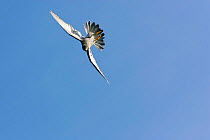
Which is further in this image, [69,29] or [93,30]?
[93,30]

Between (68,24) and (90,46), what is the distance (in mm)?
3953

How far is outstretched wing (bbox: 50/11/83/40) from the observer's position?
60375 millimetres

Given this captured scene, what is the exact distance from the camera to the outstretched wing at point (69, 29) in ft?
198

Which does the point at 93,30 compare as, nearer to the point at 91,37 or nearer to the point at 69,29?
the point at 91,37

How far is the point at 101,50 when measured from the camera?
6531cm

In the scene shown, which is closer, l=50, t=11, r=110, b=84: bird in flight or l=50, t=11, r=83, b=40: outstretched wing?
l=50, t=11, r=83, b=40: outstretched wing

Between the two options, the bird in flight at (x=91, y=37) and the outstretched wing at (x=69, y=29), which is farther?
the bird in flight at (x=91, y=37)

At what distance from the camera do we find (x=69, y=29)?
203 ft

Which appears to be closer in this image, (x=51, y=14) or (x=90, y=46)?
(x=51, y=14)

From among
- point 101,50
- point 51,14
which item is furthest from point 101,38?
point 51,14

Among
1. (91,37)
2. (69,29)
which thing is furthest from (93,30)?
(69,29)

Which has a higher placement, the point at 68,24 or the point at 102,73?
the point at 68,24

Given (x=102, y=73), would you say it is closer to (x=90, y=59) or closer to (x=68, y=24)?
(x=90, y=59)

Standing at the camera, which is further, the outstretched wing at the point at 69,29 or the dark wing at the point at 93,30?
the dark wing at the point at 93,30
